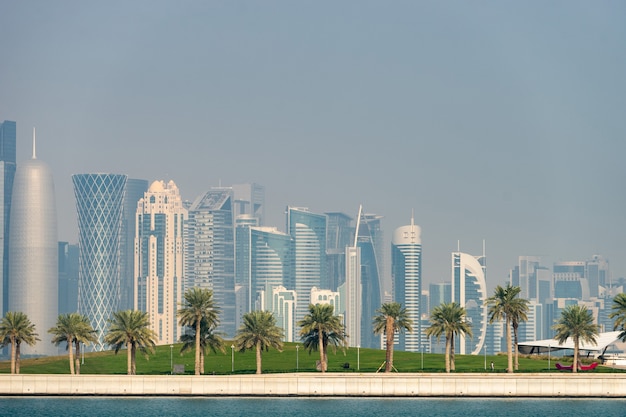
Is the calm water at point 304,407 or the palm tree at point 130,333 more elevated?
the palm tree at point 130,333

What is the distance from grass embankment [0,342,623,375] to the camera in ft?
523

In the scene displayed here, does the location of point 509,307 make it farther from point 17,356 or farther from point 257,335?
point 17,356

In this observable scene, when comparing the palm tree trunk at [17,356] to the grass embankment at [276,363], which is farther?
the grass embankment at [276,363]

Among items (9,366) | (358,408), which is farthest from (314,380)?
(9,366)

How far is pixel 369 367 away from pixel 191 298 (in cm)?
2871

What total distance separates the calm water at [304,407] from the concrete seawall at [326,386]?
182 centimetres

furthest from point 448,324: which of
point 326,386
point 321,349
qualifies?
point 326,386

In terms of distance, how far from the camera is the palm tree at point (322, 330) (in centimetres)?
15425

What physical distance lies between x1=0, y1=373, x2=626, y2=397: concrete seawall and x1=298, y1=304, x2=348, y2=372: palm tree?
12250 millimetres

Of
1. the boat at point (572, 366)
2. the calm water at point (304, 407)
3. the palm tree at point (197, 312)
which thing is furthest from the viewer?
the boat at point (572, 366)

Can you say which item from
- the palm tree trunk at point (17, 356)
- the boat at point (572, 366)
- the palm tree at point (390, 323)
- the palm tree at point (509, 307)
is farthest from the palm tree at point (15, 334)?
the boat at point (572, 366)

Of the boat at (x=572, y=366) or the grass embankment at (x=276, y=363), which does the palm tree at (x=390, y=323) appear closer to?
the grass embankment at (x=276, y=363)

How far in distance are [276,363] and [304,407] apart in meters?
37.5

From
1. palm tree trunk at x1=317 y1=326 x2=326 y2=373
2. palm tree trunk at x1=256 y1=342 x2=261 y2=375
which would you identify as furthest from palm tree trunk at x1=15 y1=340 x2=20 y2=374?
palm tree trunk at x1=317 y1=326 x2=326 y2=373
